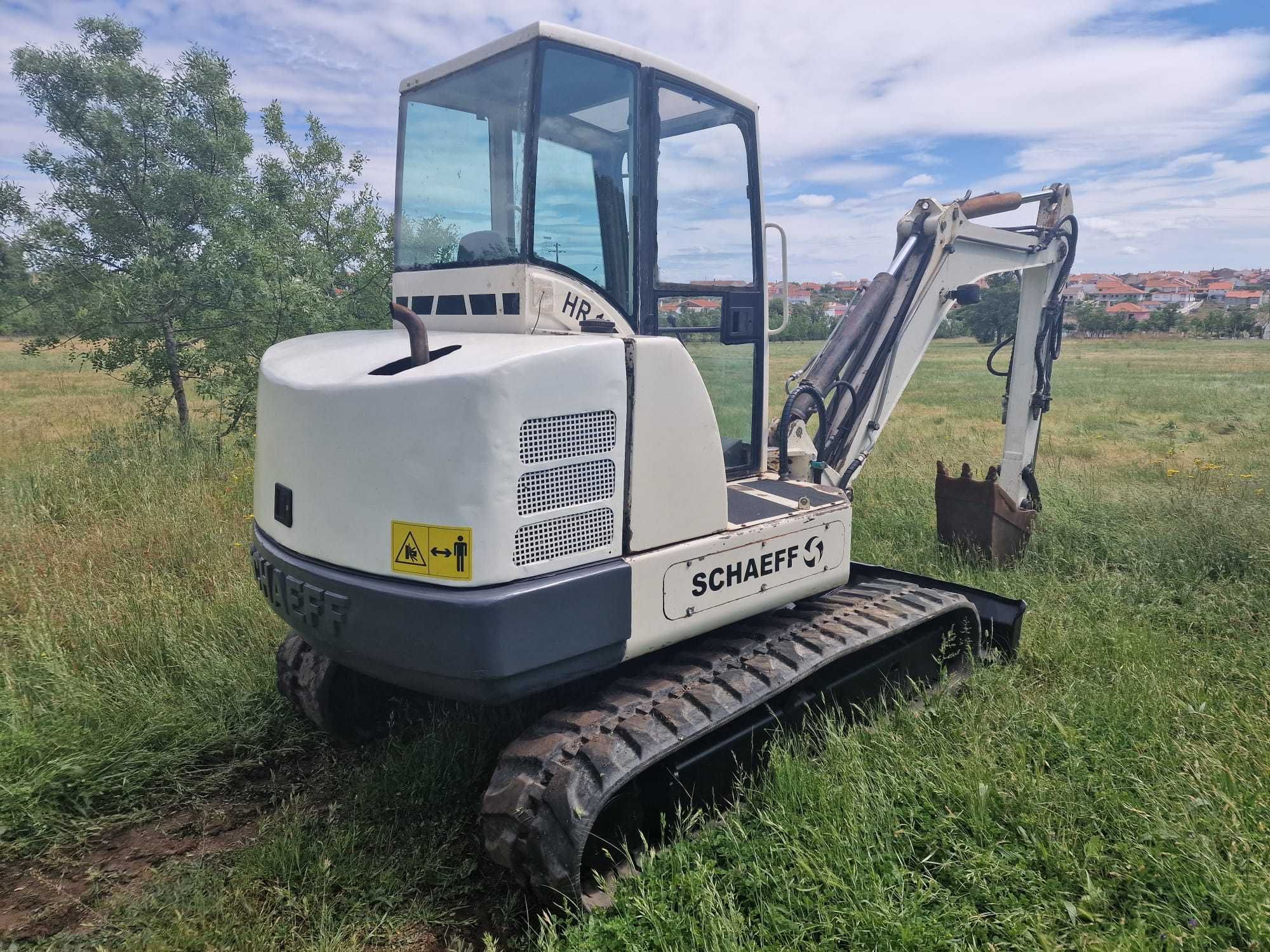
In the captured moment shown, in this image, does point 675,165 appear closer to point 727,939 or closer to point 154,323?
point 727,939

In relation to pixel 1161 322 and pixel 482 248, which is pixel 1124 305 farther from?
pixel 482 248

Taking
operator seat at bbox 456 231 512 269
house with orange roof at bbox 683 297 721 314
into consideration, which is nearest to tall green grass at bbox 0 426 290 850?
operator seat at bbox 456 231 512 269

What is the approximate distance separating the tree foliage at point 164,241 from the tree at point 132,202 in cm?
1

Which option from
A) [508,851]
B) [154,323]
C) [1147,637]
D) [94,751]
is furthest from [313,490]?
[154,323]

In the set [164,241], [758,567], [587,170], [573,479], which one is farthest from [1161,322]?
[573,479]

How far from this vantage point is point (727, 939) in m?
2.46

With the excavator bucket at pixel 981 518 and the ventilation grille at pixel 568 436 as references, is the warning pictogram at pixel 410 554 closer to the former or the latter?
the ventilation grille at pixel 568 436

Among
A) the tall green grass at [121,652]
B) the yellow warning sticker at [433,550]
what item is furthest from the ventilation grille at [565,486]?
the tall green grass at [121,652]

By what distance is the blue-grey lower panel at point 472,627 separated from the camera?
2.46 m

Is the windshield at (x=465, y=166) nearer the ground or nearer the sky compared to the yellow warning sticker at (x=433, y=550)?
nearer the sky

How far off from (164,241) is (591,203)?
24.8 feet

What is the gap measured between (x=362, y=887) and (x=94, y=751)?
164 centimetres

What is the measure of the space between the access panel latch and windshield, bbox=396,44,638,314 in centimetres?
61

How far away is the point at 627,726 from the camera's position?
282 centimetres
